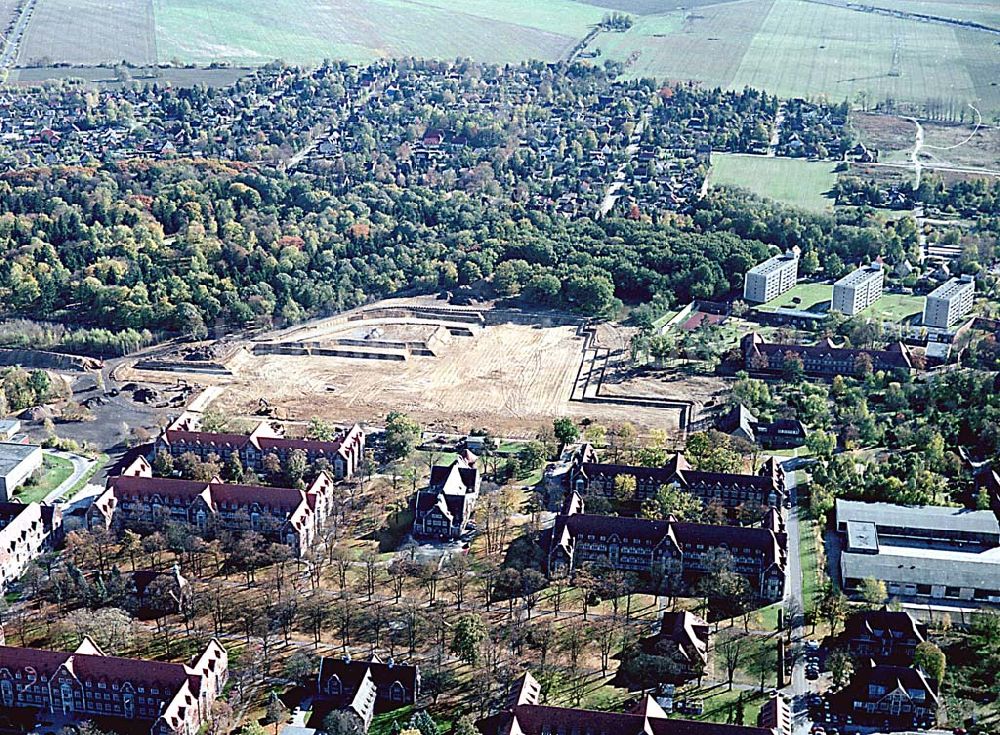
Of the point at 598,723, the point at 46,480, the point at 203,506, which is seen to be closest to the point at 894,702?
the point at 598,723

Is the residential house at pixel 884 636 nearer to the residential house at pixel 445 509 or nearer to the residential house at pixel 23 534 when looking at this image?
the residential house at pixel 445 509

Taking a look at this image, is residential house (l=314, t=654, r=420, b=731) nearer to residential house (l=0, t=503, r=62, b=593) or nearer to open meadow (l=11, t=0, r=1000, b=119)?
residential house (l=0, t=503, r=62, b=593)

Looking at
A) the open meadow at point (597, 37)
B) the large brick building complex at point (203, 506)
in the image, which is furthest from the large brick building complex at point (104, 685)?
the open meadow at point (597, 37)

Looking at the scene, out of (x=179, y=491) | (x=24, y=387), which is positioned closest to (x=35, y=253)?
(x=24, y=387)

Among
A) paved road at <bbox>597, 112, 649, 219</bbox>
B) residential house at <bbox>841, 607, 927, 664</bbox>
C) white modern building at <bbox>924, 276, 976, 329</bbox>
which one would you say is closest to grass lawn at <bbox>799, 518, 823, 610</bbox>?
residential house at <bbox>841, 607, 927, 664</bbox>

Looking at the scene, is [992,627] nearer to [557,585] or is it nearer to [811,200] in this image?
[557,585]
